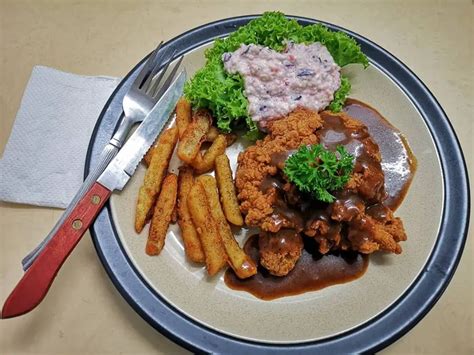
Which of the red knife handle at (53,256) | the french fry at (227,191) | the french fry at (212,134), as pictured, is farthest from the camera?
the french fry at (212,134)

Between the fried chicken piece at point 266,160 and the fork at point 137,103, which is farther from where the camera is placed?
the fork at point 137,103

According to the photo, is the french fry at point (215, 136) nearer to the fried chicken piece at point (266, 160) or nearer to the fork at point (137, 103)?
the fried chicken piece at point (266, 160)

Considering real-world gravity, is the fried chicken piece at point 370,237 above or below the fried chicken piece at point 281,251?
above

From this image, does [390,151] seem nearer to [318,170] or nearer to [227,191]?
[318,170]

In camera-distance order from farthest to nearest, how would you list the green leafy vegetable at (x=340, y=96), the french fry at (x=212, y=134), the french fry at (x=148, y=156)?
1. the green leafy vegetable at (x=340, y=96)
2. the french fry at (x=212, y=134)
3. the french fry at (x=148, y=156)

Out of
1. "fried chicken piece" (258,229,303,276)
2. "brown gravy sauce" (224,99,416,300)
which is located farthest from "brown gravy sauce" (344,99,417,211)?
"fried chicken piece" (258,229,303,276)

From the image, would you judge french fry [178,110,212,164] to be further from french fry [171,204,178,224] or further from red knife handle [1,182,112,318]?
red knife handle [1,182,112,318]

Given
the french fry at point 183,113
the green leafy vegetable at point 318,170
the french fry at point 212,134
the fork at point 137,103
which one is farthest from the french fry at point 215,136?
the green leafy vegetable at point 318,170
